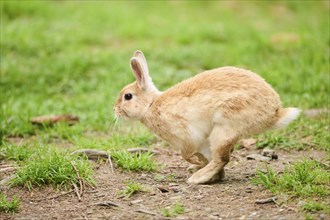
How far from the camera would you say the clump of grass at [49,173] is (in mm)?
4828

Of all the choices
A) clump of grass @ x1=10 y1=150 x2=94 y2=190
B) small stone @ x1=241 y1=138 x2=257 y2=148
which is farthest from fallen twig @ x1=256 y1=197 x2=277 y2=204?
small stone @ x1=241 y1=138 x2=257 y2=148

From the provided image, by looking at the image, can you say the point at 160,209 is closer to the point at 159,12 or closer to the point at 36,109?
the point at 36,109

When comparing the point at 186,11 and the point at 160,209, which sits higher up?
the point at 186,11

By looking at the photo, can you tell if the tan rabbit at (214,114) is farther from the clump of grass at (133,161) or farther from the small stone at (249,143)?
the small stone at (249,143)

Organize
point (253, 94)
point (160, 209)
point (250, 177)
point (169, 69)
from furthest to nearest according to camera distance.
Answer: point (169, 69) → point (250, 177) → point (253, 94) → point (160, 209)

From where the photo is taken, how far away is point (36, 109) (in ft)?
24.1

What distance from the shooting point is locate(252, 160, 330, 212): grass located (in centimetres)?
427

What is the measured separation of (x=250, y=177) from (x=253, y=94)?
77 centimetres

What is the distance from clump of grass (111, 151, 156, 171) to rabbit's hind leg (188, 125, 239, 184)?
0.55 m

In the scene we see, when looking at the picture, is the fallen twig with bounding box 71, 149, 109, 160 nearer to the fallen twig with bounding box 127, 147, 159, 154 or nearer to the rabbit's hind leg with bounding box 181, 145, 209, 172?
the fallen twig with bounding box 127, 147, 159, 154

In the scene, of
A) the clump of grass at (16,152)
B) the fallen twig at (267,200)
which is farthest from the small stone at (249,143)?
the clump of grass at (16,152)

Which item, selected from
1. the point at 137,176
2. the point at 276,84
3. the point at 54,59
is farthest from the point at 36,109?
the point at 276,84

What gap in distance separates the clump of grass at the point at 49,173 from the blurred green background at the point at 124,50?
1.78 meters

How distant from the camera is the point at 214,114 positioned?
4.80m
